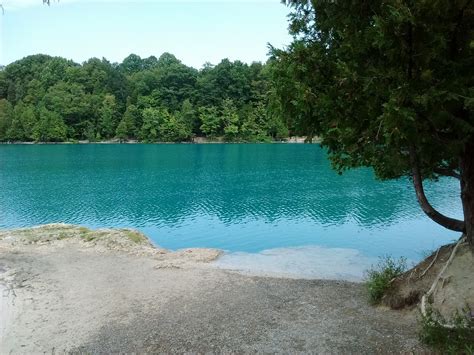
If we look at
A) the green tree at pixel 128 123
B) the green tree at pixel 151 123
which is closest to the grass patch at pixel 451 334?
the green tree at pixel 151 123

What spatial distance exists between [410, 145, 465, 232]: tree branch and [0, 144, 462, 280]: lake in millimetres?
8995

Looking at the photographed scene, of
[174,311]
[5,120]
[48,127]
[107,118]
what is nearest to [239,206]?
[174,311]

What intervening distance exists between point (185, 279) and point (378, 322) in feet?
24.1

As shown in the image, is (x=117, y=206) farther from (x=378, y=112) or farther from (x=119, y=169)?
(x=378, y=112)

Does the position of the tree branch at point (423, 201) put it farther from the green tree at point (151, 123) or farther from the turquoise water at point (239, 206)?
the green tree at point (151, 123)

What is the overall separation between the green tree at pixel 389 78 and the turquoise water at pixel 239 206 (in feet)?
46.5

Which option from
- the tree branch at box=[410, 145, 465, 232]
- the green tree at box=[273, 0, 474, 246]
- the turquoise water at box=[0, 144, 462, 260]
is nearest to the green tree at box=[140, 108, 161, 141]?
the turquoise water at box=[0, 144, 462, 260]

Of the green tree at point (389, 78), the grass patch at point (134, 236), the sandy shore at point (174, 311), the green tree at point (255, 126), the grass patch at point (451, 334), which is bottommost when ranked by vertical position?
the grass patch at point (134, 236)

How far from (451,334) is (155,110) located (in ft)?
362

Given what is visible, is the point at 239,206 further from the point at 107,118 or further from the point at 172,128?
the point at 107,118

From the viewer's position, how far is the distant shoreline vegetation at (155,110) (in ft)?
365

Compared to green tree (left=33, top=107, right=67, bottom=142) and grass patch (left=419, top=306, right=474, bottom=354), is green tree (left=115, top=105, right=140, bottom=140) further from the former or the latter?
grass patch (left=419, top=306, right=474, bottom=354)

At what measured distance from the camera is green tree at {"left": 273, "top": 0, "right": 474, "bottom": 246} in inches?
238

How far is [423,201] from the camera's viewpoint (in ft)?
29.3
